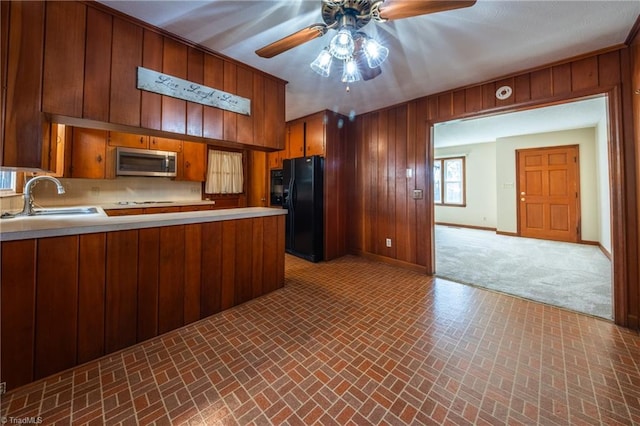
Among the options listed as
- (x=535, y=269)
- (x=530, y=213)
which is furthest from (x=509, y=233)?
(x=535, y=269)

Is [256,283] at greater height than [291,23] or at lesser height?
lesser

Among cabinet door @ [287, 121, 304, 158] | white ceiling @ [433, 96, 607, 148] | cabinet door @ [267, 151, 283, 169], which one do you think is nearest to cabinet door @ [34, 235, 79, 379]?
cabinet door @ [287, 121, 304, 158]

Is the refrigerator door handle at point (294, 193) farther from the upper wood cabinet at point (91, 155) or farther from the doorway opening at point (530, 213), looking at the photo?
the upper wood cabinet at point (91, 155)

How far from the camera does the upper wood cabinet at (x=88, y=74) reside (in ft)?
4.98

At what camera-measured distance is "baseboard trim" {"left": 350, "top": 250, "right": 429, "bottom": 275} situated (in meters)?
3.55

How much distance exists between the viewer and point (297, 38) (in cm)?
161

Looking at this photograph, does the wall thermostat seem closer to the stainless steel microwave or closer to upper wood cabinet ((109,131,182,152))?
upper wood cabinet ((109,131,182,152))

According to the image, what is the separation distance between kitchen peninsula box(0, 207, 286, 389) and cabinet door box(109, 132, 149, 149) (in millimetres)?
2303

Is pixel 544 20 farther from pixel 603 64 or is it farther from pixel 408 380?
pixel 408 380

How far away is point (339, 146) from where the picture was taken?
4.29 meters

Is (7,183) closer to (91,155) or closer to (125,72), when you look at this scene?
(91,155)

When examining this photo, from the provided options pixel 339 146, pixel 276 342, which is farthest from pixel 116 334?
pixel 339 146

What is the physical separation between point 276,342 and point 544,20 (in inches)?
126

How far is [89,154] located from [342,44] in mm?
4007
